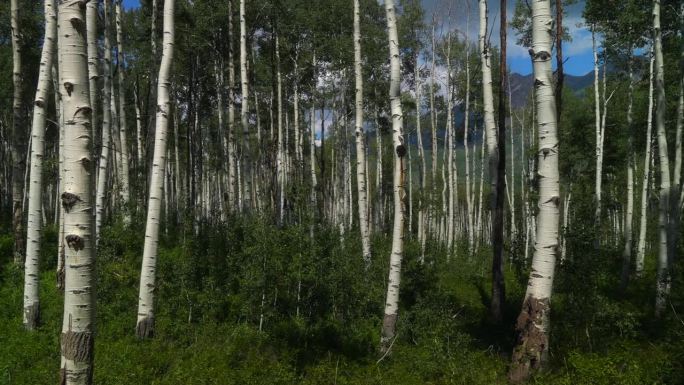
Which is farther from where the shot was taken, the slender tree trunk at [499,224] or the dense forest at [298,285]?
the slender tree trunk at [499,224]

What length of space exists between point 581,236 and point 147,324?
7.29 meters

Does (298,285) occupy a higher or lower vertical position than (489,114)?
lower

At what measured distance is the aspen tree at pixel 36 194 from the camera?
671cm

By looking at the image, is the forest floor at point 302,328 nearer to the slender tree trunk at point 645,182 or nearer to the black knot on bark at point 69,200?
the black knot on bark at point 69,200

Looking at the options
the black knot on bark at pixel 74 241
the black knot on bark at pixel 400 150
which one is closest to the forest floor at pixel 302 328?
the black knot on bark at pixel 400 150

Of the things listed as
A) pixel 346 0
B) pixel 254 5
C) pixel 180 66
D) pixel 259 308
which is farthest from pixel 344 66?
pixel 259 308

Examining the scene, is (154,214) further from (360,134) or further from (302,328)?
(360,134)

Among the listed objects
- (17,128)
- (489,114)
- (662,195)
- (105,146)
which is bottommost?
(662,195)

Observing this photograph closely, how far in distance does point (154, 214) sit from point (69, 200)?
3657mm

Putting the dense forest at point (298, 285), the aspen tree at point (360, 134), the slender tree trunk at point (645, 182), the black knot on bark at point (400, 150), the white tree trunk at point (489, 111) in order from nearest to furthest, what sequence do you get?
1. the dense forest at point (298, 285)
2. the black knot on bark at point (400, 150)
3. the white tree trunk at point (489, 111)
4. the aspen tree at point (360, 134)
5. the slender tree trunk at point (645, 182)

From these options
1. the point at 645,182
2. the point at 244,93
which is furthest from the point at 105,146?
the point at 645,182

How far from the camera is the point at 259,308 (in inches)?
281

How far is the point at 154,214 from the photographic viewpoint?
6266 mm

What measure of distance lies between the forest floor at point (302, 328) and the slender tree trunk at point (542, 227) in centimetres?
34
